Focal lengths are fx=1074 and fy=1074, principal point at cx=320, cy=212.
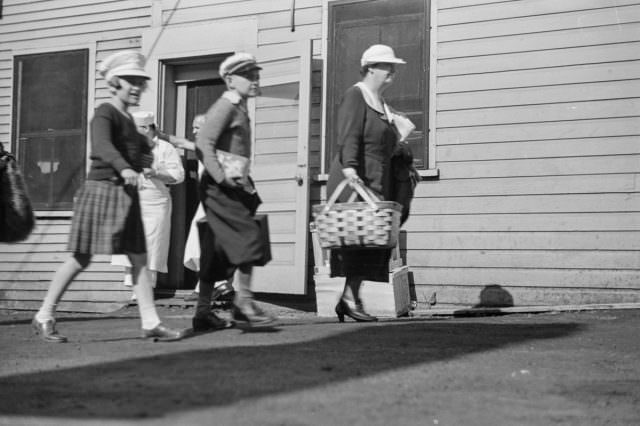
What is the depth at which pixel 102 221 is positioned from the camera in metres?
6.02

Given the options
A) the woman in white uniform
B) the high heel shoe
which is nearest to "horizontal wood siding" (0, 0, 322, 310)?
the woman in white uniform

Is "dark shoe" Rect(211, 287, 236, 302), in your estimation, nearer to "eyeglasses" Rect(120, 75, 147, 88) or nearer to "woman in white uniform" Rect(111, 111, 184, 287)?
"woman in white uniform" Rect(111, 111, 184, 287)

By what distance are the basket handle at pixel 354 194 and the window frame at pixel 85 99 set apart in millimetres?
5207

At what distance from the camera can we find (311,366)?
5.16 m

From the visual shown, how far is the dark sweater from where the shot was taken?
591 cm

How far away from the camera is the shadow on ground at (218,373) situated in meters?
4.14

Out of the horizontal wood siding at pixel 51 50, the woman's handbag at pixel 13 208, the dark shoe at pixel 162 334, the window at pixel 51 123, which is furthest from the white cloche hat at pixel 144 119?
the dark shoe at pixel 162 334

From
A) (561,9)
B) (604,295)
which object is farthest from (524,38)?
(604,295)

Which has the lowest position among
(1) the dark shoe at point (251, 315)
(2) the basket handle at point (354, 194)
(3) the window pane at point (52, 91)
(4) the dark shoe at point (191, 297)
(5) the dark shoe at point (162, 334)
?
(4) the dark shoe at point (191, 297)

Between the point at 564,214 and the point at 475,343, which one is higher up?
the point at 564,214

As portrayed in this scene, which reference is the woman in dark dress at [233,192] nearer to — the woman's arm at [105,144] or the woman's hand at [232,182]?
the woman's hand at [232,182]

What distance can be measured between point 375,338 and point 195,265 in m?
4.12

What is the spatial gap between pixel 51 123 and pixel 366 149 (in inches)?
232

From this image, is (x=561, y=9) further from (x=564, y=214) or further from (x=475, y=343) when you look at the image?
(x=475, y=343)
